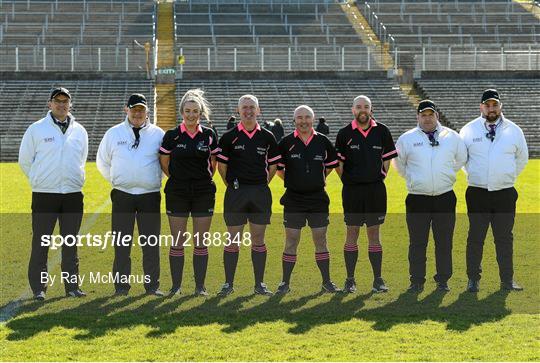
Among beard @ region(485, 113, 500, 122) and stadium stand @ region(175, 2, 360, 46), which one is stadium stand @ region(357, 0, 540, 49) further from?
beard @ region(485, 113, 500, 122)

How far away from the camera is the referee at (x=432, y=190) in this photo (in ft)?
26.6

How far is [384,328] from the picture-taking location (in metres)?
6.66

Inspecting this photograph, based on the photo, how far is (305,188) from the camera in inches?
314

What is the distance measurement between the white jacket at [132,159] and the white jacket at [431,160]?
7.84 feet

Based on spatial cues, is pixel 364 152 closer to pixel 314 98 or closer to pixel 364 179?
pixel 364 179

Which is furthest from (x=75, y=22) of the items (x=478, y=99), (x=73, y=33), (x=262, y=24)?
(x=478, y=99)

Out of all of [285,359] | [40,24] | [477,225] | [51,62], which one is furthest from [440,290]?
[40,24]

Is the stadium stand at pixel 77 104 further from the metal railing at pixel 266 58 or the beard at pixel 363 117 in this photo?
the beard at pixel 363 117

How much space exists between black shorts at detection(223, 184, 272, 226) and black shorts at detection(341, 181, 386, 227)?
79 centimetres

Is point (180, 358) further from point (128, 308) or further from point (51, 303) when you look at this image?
point (51, 303)

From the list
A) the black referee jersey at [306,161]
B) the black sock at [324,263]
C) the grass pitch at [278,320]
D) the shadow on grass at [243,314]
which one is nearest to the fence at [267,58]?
the grass pitch at [278,320]

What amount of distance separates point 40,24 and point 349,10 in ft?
54.6

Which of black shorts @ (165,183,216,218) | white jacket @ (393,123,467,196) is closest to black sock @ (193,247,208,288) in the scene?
black shorts @ (165,183,216,218)

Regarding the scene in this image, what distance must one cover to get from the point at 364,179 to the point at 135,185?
2132mm
